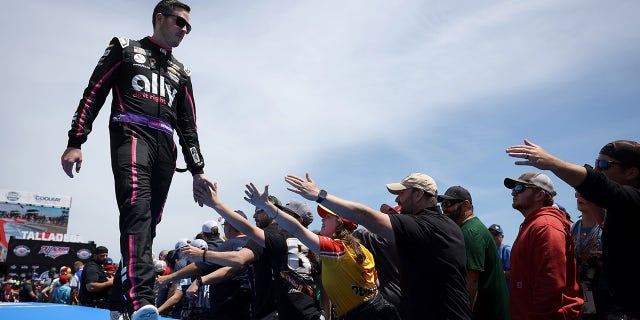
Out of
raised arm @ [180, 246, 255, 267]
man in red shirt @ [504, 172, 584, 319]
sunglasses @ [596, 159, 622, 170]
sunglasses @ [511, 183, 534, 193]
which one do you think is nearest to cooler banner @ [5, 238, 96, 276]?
raised arm @ [180, 246, 255, 267]

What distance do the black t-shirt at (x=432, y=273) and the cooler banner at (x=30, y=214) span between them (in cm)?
6495

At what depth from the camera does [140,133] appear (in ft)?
13.3

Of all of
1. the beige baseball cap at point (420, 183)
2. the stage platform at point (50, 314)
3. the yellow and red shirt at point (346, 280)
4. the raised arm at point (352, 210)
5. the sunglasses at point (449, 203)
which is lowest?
the stage platform at point (50, 314)

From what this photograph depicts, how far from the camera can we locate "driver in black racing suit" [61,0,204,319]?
3.73 metres

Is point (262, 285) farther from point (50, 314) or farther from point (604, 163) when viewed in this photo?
point (604, 163)

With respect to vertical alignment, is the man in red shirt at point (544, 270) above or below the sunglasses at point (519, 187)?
below

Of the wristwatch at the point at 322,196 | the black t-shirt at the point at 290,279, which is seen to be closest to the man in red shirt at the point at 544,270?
the black t-shirt at the point at 290,279

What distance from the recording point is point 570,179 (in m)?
3.13

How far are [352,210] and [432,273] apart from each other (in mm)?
857

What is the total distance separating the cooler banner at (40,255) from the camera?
1241 inches

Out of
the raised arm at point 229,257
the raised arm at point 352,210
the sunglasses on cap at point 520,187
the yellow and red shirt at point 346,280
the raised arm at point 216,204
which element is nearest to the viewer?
the raised arm at point 352,210

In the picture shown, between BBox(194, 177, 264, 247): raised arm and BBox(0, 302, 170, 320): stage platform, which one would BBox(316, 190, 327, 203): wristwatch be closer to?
BBox(194, 177, 264, 247): raised arm

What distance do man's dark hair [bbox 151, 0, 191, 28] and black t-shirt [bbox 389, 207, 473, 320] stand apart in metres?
2.52

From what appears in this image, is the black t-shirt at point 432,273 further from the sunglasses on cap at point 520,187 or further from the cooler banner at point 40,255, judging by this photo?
the cooler banner at point 40,255
